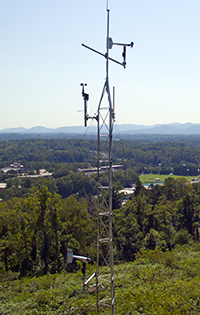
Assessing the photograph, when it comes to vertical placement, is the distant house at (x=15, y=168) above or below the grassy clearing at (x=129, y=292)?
below

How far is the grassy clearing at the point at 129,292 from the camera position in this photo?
10672mm

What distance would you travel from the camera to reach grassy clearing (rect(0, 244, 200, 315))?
35.0 feet

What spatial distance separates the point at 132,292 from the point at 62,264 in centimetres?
1019


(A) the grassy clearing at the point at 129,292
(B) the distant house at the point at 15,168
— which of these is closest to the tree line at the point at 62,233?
(A) the grassy clearing at the point at 129,292

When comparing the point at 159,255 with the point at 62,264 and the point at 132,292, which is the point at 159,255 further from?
the point at 62,264

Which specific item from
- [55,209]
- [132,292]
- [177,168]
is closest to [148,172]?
[177,168]

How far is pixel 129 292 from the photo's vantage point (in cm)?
1180

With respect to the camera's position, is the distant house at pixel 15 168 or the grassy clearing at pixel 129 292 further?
the distant house at pixel 15 168

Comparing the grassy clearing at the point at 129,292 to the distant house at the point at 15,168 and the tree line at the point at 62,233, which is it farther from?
the distant house at the point at 15,168

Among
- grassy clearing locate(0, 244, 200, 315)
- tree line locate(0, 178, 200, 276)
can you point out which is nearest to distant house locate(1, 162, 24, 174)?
tree line locate(0, 178, 200, 276)

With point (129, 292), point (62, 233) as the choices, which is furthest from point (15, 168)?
point (129, 292)

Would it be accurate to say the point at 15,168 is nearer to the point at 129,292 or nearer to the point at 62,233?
the point at 62,233

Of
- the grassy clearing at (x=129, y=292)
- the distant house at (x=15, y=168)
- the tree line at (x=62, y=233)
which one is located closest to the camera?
the grassy clearing at (x=129, y=292)

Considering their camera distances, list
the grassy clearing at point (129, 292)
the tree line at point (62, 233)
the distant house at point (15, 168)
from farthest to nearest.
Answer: the distant house at point (15, 168) < the tree line at point (62, 233) < the grassy clearing at point (129, 292)
